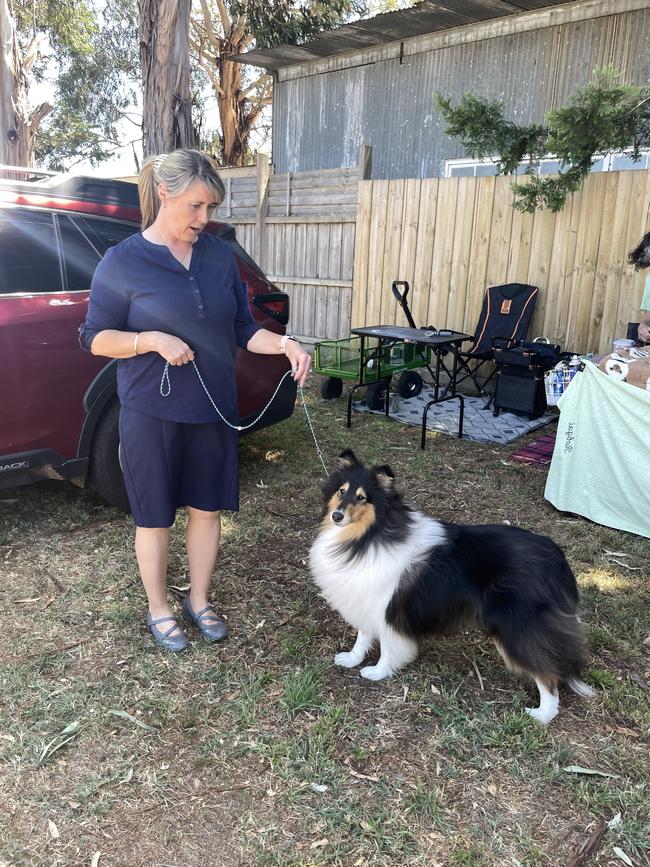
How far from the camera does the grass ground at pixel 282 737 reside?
188 cm

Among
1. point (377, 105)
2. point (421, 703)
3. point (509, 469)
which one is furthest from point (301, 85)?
point (421, 703)

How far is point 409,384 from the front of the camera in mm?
7180

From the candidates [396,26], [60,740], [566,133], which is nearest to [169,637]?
[60,740]

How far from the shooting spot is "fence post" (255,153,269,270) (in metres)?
9.73

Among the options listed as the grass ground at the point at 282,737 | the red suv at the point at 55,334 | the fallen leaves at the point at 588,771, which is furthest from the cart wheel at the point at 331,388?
the fallen leaves at the point at 588,771

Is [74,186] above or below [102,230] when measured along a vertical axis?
above

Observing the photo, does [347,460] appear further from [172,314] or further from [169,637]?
[169,637]

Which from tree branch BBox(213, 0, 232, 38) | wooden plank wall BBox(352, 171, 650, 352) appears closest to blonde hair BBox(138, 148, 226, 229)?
wooden plank wall BBox(352, 171, 650, 352)

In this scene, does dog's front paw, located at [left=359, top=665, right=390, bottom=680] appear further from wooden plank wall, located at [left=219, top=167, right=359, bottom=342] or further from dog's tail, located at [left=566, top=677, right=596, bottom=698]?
wooden plank wall, located at [left=219, top=167, right=359, bottom=342]

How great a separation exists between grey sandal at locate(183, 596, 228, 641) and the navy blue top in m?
0.93

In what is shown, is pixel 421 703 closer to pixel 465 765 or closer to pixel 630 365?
pixel 465 765

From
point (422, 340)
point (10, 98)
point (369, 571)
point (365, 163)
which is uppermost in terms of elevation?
point (10, 98)

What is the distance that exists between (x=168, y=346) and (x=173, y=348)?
0.06ft

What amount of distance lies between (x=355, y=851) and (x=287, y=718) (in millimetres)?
600
